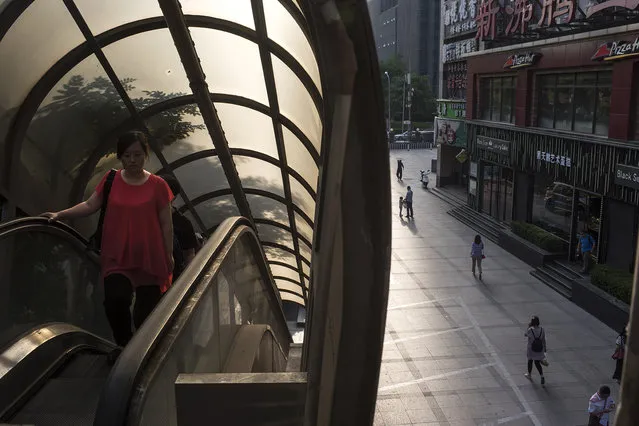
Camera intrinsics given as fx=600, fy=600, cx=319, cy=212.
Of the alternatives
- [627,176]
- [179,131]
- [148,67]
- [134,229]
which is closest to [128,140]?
[134,229]

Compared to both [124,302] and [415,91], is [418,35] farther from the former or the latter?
[124,302]

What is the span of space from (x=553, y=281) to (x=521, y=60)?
8.63 meters

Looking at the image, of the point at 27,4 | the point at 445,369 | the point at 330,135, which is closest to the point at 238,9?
the point at 27,4

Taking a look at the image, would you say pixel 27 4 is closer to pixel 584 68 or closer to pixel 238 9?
pixel 238 9

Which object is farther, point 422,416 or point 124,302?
point 422,416

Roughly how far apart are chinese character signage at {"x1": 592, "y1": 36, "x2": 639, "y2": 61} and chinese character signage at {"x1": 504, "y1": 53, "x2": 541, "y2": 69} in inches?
153

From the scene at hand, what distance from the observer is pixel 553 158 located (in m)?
20.2

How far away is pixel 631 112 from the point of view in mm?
16344

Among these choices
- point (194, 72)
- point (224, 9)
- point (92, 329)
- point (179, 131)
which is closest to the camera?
point (92, 329)

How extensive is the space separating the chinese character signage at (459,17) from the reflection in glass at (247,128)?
83.5 ft

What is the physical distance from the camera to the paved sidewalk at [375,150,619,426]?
35.8ft

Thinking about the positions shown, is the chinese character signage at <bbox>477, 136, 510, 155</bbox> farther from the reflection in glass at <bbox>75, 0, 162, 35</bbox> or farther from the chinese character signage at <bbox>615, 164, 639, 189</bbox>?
the reflection in glass at <bbox>75, 0, 162, 35</bbox>

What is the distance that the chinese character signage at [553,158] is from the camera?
63.0ft

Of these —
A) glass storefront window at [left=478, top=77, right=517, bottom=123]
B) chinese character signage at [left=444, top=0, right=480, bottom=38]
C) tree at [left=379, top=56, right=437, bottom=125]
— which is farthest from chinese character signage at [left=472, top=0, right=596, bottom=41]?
tree at [left=379, top=56, right=437, bottom=125]
